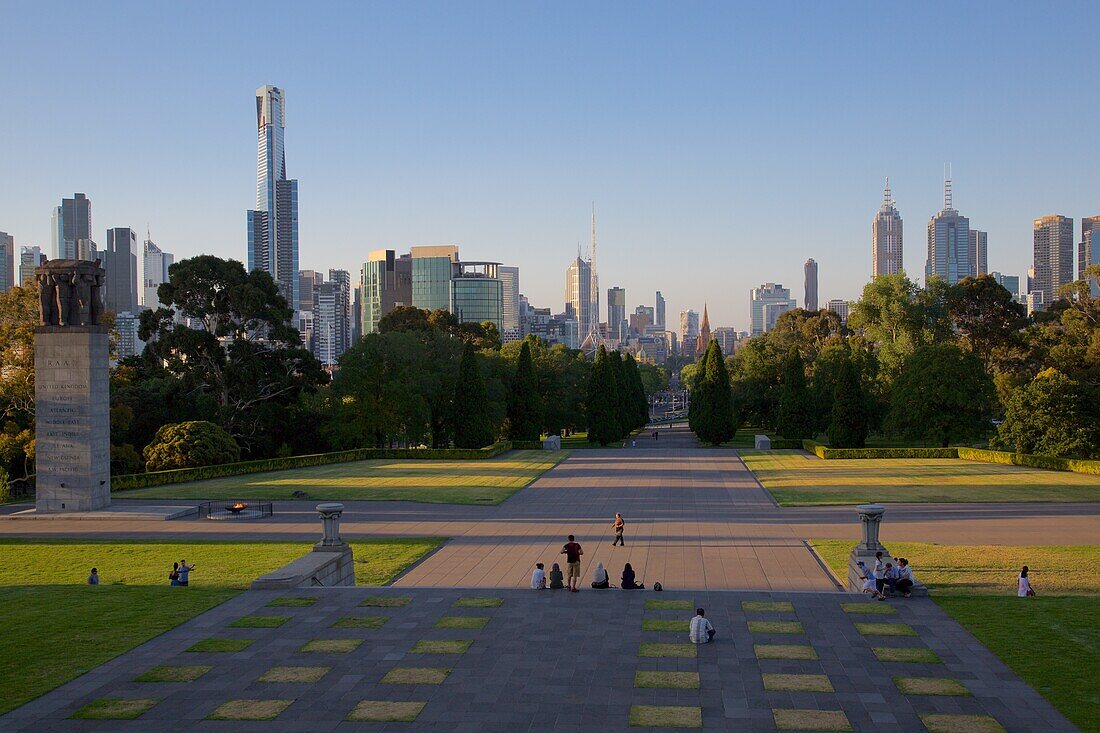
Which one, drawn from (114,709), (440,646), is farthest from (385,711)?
(114,709)

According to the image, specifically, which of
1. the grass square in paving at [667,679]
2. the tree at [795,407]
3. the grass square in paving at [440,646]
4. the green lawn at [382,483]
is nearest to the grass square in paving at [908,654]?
the grass square in paving at [667,679]

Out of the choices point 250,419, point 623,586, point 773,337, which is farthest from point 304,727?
point 773,337

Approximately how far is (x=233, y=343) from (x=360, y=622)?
43864 mm

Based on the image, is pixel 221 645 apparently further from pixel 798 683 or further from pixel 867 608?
pixel 867 608

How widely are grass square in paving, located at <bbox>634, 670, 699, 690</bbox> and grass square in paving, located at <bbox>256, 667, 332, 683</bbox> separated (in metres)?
5.41

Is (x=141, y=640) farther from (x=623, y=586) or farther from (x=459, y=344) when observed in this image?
(x=459, y=344)

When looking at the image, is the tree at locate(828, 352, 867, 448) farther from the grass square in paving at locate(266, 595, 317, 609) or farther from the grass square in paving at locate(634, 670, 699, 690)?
the grass square in paving at locate(634, 670, 699, 690)

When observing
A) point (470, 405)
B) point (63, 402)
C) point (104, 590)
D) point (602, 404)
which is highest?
point (63, 402)

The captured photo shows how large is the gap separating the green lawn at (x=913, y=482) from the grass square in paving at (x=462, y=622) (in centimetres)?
2257

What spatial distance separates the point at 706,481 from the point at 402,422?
2430 centimetres

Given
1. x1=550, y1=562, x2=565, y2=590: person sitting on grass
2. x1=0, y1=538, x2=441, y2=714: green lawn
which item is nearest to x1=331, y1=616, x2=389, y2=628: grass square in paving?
x1=0, y1=538, x2=441, y2=714: green lawn

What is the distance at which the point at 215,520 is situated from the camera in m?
35.2

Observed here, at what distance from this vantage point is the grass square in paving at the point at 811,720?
13.1 meters

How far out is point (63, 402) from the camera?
120 feet
